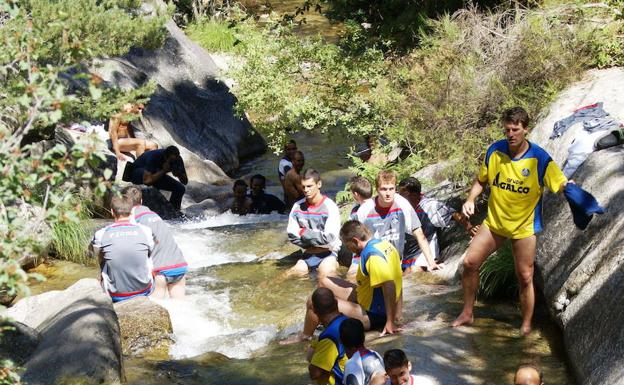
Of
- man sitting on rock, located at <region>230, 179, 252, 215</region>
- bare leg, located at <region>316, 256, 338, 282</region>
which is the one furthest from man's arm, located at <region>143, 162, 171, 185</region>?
bare leg, located at <region>316, 256, 338, 282</region>

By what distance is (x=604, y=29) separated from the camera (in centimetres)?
1088

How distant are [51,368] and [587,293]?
4023 mm

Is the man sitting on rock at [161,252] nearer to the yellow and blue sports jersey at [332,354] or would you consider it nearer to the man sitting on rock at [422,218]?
the man sitting on rock at [422,218]

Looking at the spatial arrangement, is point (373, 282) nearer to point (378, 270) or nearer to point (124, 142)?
point (378, 270)

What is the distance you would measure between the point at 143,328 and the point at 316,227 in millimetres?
2549

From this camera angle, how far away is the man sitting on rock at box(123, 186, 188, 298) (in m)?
9.13

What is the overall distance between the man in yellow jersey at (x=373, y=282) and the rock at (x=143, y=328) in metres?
1.57

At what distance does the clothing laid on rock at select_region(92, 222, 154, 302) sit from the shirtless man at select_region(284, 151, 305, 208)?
5.43 meters

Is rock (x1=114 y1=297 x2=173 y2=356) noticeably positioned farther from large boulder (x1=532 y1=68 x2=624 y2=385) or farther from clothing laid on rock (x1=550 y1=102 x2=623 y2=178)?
clothing laid on rock (x1=550 y1=102 x2=623 y2=178)

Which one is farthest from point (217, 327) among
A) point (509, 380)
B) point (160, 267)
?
point (509, 380)

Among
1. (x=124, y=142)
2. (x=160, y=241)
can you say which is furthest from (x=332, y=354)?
(x=124, y=142)

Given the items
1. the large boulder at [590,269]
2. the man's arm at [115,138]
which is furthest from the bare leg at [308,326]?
the man's arm at [115,138]

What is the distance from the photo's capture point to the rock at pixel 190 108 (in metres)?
19.2

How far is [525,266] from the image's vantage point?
7227 mm
